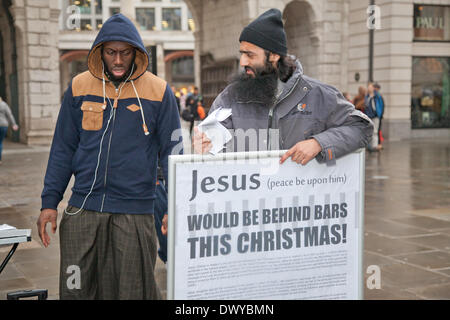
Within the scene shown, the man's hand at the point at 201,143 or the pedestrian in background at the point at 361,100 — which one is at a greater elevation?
the pedestrian in background at the point at 361,100

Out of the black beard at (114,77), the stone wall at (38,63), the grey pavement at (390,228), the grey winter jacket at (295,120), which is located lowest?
the grey pavement at (390,228)

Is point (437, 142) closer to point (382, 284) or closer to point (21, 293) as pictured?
point (382, 284)

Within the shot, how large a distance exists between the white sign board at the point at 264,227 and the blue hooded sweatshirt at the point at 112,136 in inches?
26.0

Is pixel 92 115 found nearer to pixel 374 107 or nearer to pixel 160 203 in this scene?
pixel 160 203

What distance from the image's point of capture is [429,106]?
2262 cm

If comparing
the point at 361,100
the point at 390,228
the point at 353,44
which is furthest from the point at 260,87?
the point at 353,44

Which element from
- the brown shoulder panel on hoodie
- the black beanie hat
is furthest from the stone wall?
the black beanie hat

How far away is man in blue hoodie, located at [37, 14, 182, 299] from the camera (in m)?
3.15

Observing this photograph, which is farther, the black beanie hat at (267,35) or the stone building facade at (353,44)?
the stone building facade at (353,44)

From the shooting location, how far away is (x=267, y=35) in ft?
9.70

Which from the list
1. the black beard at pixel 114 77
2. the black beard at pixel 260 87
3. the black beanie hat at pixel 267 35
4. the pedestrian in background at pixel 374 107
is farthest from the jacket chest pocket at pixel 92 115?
the pedestrian in background at pixel 374 107

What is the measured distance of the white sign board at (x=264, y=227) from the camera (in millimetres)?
2605

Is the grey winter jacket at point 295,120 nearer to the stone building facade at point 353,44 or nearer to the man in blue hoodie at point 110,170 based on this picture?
the man in blue hoodie at point 110,170
